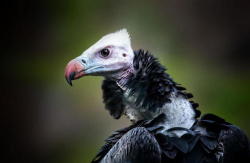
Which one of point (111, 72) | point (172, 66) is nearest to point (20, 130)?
point (172, 66)

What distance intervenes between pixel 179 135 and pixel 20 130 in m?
Answer: 2.81

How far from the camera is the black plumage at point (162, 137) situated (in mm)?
2514

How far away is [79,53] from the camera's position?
4.86 m

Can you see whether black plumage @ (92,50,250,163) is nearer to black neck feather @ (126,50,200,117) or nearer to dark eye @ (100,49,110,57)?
black neck feather @ (126,50,200,117)

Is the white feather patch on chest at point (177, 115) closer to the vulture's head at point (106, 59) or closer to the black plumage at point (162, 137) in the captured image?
the black plumage at point (162, 137)

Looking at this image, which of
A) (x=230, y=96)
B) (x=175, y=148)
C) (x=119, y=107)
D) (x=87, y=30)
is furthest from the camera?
(x=87, y=30)

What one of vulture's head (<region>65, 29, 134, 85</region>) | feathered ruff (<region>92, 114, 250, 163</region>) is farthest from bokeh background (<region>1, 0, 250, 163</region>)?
feathered ruff (<region>92, 114, 250, 163</region>)

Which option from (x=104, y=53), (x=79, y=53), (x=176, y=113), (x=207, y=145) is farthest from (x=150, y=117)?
(x=79, y=53)

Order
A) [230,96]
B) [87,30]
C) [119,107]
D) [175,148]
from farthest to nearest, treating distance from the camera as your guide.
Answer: [87,30]
[230,96]
[119,107]
[175,148]

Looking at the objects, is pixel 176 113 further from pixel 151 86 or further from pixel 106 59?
pixel 106 59

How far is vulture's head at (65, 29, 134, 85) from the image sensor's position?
2.90m

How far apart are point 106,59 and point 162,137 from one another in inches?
23.4

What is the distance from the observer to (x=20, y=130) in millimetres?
5125

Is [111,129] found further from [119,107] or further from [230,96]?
[119,107]
